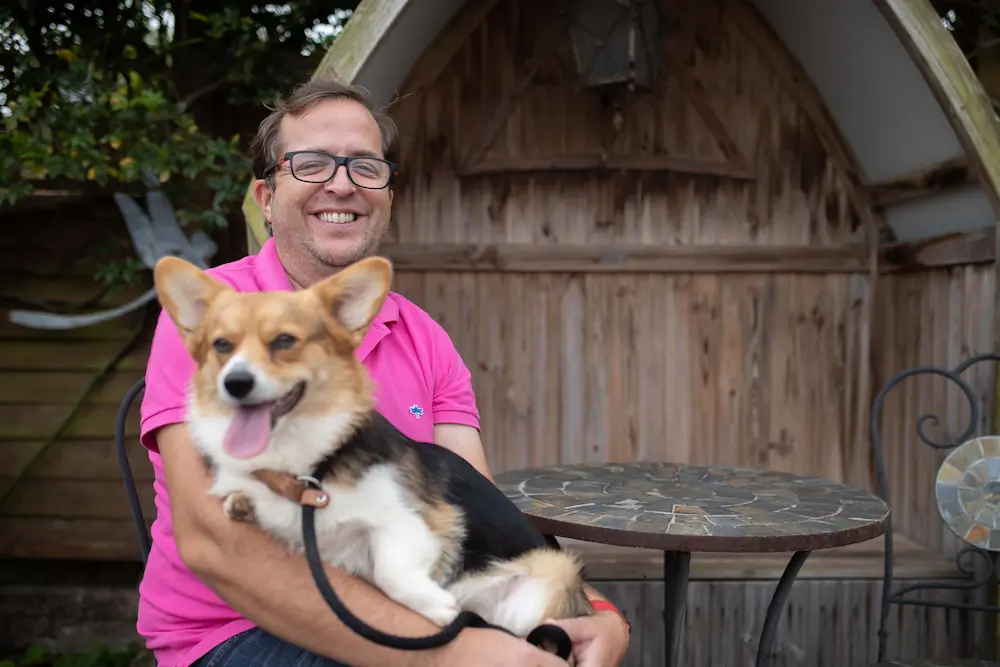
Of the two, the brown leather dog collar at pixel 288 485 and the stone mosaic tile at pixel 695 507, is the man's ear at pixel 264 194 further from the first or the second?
the stone mosaic tile at pixel 695 507

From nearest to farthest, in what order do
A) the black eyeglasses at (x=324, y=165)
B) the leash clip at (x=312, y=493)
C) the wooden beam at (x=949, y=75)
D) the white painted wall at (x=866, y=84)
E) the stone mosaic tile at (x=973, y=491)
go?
the leash clip at (x=312, y=493) → the black eyeglasses at (x=324, y=165) → the wooden beam at (x=949, y=75) → the stone mosaic tile at (x=973, y=491) → the white painted wall at (x=866, y=84)

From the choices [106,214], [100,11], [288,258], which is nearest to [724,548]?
[288,258]

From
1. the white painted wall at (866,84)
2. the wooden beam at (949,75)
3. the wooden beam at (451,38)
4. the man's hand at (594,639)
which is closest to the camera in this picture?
the man's hand at (594,639)

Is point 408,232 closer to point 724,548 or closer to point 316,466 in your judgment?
point 724,548

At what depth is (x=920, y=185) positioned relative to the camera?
320 centimetres

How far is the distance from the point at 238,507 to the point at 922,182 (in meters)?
3.08

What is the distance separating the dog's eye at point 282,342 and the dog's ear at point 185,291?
0.15m

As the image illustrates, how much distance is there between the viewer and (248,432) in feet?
3.66

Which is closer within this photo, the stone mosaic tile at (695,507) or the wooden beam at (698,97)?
the stone mosaic tile at (695,507)

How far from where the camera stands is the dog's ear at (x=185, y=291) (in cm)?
118

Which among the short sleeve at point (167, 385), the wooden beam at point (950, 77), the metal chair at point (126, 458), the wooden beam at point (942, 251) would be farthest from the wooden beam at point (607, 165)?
the short sleeve at point (167, 385)

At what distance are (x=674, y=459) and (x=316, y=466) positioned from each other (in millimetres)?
2867

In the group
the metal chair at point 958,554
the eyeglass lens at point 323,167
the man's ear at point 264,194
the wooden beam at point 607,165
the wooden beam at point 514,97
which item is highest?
the wooden beam at point 514,97

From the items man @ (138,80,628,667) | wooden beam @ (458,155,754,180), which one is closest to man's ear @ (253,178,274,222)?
Result: man @ (138,80,628,667)
